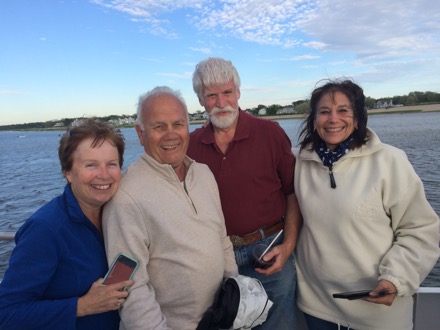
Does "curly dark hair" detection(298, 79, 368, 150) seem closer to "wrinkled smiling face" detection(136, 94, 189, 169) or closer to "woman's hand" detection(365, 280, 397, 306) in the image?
"woman's hand" detection(365, 280, 397, 306)

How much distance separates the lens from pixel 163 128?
6.74ft

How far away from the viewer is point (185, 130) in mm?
2100

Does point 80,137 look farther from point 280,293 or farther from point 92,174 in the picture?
point 280,293

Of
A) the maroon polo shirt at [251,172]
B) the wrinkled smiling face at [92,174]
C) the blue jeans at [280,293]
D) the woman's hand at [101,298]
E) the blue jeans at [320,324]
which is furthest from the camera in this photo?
the maroon polo shirt at [251,172]

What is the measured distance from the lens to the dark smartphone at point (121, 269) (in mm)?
1758

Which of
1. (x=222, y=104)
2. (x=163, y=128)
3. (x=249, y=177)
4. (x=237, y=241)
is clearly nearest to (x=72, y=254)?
(x=163, y=128)

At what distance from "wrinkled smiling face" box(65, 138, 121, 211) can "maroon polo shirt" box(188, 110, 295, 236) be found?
91 cm

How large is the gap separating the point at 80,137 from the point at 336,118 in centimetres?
155

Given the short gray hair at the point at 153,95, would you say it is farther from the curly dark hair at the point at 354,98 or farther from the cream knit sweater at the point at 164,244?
the curly dark hair at the point at 354,98

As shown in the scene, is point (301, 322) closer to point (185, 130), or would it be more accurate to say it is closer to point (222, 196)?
point (222, 196)

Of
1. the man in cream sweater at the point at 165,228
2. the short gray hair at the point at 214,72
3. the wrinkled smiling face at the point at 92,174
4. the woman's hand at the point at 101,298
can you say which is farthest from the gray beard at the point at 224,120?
the woman's hand at the point at 101,298

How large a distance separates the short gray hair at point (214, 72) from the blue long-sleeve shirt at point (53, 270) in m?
1.23

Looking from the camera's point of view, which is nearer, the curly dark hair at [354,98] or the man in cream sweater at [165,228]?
the man in cream sweater at [165,228]

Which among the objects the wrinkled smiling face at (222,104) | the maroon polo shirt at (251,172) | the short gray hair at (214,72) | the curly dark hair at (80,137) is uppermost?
the short gray hair at (214,72)
